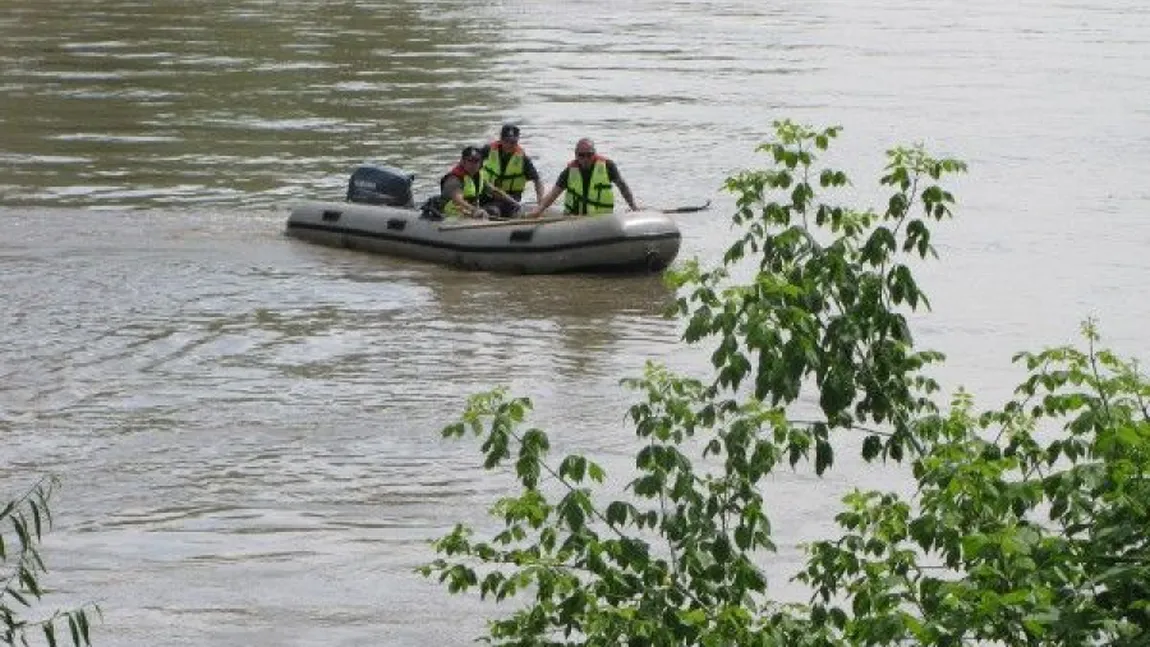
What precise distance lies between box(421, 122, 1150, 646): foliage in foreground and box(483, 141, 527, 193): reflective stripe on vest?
11.6 meters

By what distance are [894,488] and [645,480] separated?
6.48 meters

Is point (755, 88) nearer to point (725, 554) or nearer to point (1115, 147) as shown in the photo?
point (1115, 147)

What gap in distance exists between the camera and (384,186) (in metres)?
19.7

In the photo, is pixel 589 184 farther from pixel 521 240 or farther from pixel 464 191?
pixel 464 191

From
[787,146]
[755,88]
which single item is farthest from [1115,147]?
[787,146]

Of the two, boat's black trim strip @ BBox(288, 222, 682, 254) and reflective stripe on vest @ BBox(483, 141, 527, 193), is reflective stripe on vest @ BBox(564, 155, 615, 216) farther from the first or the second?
reflective stripe on vest @ BBox(483, 141, 527, 193)

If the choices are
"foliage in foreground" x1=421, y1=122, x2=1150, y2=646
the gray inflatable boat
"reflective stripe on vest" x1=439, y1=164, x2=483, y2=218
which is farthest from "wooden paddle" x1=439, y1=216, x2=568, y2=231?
"foliage in foreground" x1=421, y1=122, x2=1150, y2=646

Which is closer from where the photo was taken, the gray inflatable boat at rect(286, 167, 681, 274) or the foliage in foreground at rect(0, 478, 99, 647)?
the foliage in foreground at rect(0, 478, 99, 647)

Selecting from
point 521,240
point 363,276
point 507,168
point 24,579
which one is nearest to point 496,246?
point 521,240

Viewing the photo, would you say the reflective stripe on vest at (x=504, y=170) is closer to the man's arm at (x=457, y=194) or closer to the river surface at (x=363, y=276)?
the man's arm at (x=457, y=194)

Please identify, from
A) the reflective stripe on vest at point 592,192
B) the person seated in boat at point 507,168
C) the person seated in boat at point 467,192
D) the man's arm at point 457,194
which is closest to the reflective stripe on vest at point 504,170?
the person seated in boat at point 507,168

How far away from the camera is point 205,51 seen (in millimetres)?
35938

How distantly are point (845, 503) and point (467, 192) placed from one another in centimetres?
1290

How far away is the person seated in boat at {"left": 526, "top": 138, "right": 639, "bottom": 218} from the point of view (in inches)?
704
